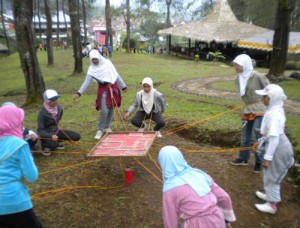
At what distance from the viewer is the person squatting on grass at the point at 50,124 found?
5023mm

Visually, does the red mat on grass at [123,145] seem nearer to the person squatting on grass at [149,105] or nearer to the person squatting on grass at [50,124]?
the person squatting on grass at [149,105]

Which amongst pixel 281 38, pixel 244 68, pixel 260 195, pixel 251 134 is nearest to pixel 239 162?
pixel 251 134

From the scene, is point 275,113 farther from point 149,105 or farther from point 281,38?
point 281,38

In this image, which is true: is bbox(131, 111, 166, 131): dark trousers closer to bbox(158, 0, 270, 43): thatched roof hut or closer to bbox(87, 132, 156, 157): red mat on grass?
bbox(87, 132, 156, 157): red mat on grass

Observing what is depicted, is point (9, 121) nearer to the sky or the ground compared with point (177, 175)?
nearer to the sky

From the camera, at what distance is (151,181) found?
4.47 metres

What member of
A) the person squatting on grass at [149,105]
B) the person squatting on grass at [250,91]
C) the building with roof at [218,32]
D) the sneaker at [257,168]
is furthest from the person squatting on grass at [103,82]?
the building with roof at [218,32]

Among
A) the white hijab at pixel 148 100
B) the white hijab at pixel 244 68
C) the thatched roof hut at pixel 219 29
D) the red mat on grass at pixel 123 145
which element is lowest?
the red mat on grass at pixel 123 145

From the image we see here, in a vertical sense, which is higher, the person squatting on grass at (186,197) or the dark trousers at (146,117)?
the person squatting on grass at (186,197)

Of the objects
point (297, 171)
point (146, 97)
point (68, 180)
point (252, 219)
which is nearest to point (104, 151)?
point (68, 180)

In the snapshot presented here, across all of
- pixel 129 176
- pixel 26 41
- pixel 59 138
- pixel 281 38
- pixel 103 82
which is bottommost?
pixel 129 176

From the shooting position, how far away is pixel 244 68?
4.35 metres

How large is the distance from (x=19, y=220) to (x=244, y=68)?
3309 mm

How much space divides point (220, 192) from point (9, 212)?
5.81 ft
